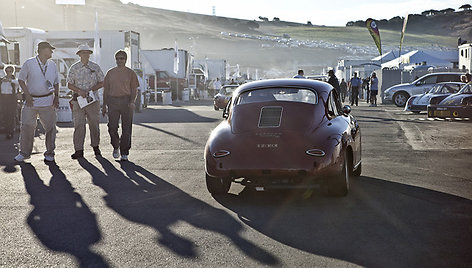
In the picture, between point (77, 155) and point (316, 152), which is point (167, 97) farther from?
point (316, 152)

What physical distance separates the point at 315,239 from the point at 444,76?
91.2 ft

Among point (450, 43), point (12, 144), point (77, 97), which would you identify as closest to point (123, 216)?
point (77, 97)

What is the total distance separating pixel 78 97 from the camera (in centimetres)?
1206

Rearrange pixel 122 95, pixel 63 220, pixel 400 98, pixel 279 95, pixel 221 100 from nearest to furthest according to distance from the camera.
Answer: pixel 63 220 → pixel 279 95 → pixel 122 95 → pixel 221 100 → pixel 400 98

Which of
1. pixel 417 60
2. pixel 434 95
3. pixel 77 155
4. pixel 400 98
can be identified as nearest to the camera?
pixel 77 155

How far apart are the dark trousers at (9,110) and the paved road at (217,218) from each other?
Result: 467cm

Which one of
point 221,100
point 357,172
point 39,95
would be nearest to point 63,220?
point 357,172

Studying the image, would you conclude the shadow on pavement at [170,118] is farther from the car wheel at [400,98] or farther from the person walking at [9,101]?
the car wheel at [400,98]

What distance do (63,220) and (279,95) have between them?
321 centimetres

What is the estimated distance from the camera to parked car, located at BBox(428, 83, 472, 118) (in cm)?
2158

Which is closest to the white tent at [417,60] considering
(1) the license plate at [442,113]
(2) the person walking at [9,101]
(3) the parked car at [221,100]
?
(3) the parked car at [221,100]

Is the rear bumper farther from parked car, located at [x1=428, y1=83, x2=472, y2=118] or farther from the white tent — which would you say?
the white tent

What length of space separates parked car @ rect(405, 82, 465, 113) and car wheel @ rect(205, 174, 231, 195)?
1670cm

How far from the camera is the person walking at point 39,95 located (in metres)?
11.7
